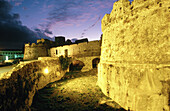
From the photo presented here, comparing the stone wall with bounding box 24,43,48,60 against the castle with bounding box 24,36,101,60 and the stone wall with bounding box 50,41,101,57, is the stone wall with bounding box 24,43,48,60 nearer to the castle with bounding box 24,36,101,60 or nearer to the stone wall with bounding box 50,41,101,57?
the castle with bounding box 24,36,101,60

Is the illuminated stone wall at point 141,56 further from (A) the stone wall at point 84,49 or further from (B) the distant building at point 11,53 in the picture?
(B) the distant building at point 11,53

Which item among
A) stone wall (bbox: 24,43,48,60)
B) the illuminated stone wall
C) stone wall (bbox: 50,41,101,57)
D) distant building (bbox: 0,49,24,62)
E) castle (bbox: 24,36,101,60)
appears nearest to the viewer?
the illuminated stone wall

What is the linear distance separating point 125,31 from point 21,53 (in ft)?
184

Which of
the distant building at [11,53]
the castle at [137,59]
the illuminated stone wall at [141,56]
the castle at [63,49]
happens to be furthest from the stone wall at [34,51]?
the illuminated stone wall at [141,56]

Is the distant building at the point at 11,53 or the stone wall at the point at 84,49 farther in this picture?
the distant building at the point at 11,53

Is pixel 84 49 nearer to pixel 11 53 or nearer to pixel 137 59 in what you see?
pixel 137 59

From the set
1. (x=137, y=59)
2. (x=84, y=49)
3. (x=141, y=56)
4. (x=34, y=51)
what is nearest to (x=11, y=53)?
(x=34, y=51)

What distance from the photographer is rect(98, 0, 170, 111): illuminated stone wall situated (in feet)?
8.96

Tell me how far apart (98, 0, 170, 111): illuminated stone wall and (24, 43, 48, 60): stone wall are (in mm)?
24702

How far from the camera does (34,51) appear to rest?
2453 cm

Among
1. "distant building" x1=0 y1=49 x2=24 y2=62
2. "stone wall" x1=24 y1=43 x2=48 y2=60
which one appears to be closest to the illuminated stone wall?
"stone wall" x1=24 y1=43 x2=48 y2=60

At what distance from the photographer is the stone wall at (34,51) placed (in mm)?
24516

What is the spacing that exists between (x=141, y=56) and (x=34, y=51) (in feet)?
90.4

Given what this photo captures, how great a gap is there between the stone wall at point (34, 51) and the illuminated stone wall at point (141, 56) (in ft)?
81.0
